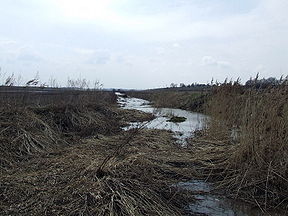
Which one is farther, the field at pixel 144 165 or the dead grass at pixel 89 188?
the field at pixel 144 165

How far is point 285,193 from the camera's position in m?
5.78

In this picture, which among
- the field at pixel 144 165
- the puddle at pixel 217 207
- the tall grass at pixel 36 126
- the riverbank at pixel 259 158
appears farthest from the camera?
the tall grass at pixel 36 126

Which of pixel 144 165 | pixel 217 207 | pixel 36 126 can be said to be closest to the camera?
pixel 217 207

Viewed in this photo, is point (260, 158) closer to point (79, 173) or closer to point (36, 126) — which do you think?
point (79, 173)

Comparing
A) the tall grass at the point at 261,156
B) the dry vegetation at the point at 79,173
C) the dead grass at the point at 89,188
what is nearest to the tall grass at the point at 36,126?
the dry vegetation at the point at 79,173

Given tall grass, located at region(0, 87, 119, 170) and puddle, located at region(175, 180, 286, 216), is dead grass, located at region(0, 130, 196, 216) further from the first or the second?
tall grass, located at region(0, 87, 119, 170)

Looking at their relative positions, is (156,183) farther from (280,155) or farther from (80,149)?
(80,149)

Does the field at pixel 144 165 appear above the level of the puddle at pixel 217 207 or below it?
above

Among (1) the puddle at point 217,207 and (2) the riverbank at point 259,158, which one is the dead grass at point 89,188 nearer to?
(1) the puddle at point 217,207

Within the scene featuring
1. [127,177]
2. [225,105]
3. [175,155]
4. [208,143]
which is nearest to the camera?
[127,177]

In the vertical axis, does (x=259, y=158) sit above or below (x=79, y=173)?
above

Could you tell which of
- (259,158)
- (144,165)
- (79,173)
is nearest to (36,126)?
(144,165)

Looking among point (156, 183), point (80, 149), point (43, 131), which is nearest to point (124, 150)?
point (80, 149)

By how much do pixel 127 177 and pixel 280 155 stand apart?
2.70 meters
